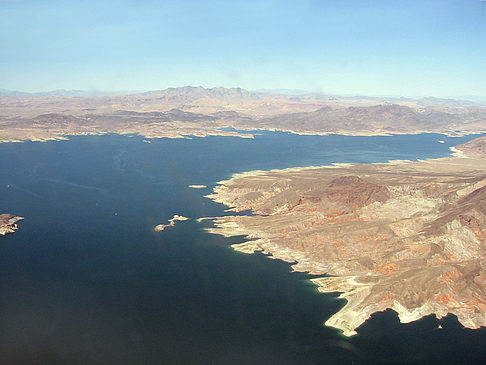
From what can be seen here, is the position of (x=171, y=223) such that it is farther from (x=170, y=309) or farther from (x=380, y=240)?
(x=380, y=240)

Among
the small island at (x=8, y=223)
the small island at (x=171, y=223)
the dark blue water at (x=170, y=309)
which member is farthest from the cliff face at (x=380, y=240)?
the small island at (x=8, y=223)

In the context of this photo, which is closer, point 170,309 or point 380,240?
point 170,309

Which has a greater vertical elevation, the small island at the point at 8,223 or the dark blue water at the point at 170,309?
the small island at the point at 8,223

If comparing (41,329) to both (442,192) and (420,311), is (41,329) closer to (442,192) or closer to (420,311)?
(420,311)

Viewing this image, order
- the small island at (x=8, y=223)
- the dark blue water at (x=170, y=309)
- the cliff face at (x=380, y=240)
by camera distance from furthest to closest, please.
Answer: the small island at (x=8, y=223), the cliff face at (x=380, y=240), the dark blue water at (x=170, y=309)

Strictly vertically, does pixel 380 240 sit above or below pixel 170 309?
above

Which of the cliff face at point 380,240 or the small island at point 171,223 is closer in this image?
the cliff face at point 380,240

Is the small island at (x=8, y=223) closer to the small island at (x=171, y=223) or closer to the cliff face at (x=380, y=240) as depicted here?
the small island at (x=171, y=223)

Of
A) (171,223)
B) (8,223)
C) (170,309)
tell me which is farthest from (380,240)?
(8,223)

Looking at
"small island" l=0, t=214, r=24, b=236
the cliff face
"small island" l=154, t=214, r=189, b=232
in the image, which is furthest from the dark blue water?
the cliff face
